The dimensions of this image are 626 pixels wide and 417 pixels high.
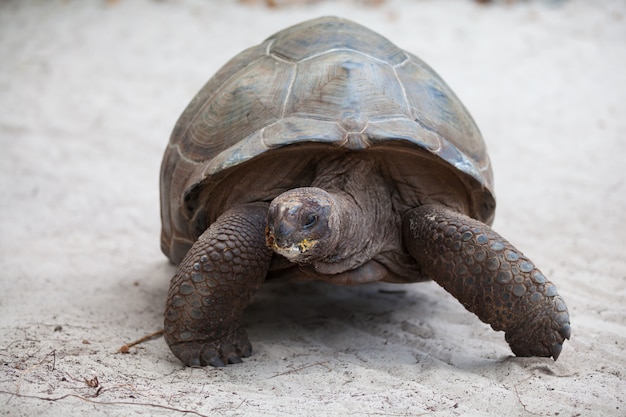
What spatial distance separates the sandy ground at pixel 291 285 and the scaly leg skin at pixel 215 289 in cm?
12

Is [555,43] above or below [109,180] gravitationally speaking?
above

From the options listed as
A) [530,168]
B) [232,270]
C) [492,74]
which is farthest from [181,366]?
[492,74]

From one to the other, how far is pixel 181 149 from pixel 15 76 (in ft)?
18.3

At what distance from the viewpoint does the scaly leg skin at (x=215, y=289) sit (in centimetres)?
313

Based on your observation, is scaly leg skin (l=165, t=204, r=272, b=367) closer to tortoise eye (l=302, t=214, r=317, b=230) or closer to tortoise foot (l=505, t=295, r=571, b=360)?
tortoise eye (l=302, t=214, r=317, b=230)

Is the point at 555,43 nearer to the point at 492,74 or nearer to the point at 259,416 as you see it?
the point at 492,74

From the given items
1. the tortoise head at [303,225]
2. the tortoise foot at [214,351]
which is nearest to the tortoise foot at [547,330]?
the tortoise head at [303,225]

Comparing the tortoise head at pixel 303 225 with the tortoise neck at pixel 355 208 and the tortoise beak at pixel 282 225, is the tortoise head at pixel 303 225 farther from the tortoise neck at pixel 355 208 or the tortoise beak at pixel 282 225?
the tortoise neck at pixel 355 208

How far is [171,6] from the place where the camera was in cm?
1022

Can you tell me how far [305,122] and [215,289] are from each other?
852 millimetres

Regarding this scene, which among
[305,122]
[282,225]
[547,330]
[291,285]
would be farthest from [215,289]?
[291,285]

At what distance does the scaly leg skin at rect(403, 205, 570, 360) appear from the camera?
10.1 feet

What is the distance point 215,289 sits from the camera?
10.3 ft

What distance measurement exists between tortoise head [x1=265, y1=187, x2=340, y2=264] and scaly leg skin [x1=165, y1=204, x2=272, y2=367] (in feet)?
0.92
